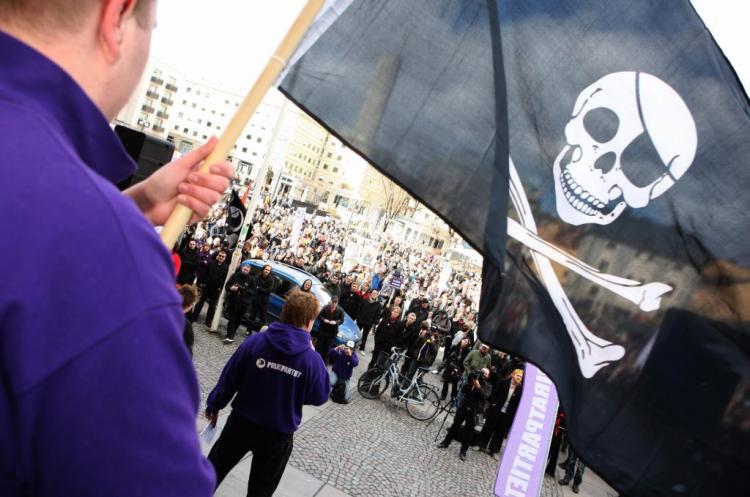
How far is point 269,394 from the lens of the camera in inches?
156

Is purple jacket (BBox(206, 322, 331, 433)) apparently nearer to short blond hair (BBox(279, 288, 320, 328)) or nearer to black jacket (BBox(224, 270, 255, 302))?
short blond hair (BBox(279, 288, 320, 328))

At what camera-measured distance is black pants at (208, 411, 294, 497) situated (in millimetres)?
3963

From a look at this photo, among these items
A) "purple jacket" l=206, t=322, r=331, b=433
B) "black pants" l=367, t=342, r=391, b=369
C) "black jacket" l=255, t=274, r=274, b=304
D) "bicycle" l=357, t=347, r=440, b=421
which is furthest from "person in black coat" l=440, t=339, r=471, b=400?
"purple jacket" l=206, t=322, r=331, b=433

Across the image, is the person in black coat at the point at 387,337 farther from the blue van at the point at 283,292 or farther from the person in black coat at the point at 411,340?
the blue van at the point at 283,292

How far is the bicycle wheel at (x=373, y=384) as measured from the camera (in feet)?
37.8

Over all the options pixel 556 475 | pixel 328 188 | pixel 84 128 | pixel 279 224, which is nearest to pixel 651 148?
pixel 84 128

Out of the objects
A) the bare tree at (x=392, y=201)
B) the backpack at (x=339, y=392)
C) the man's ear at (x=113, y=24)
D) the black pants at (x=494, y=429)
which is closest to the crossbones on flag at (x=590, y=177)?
the man's ear at (x=113, y=24)

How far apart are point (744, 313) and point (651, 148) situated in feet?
2.97

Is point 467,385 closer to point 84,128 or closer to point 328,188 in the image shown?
point 84,128

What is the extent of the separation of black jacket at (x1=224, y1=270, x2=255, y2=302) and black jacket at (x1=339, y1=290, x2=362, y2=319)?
5463mm

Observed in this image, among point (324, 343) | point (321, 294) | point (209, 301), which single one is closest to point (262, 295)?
point (209, 301)

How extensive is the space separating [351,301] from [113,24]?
1706 centimetres

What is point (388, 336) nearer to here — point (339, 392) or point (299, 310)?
point (339, 392)

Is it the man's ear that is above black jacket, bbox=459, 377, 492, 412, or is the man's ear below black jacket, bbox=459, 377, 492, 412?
above
